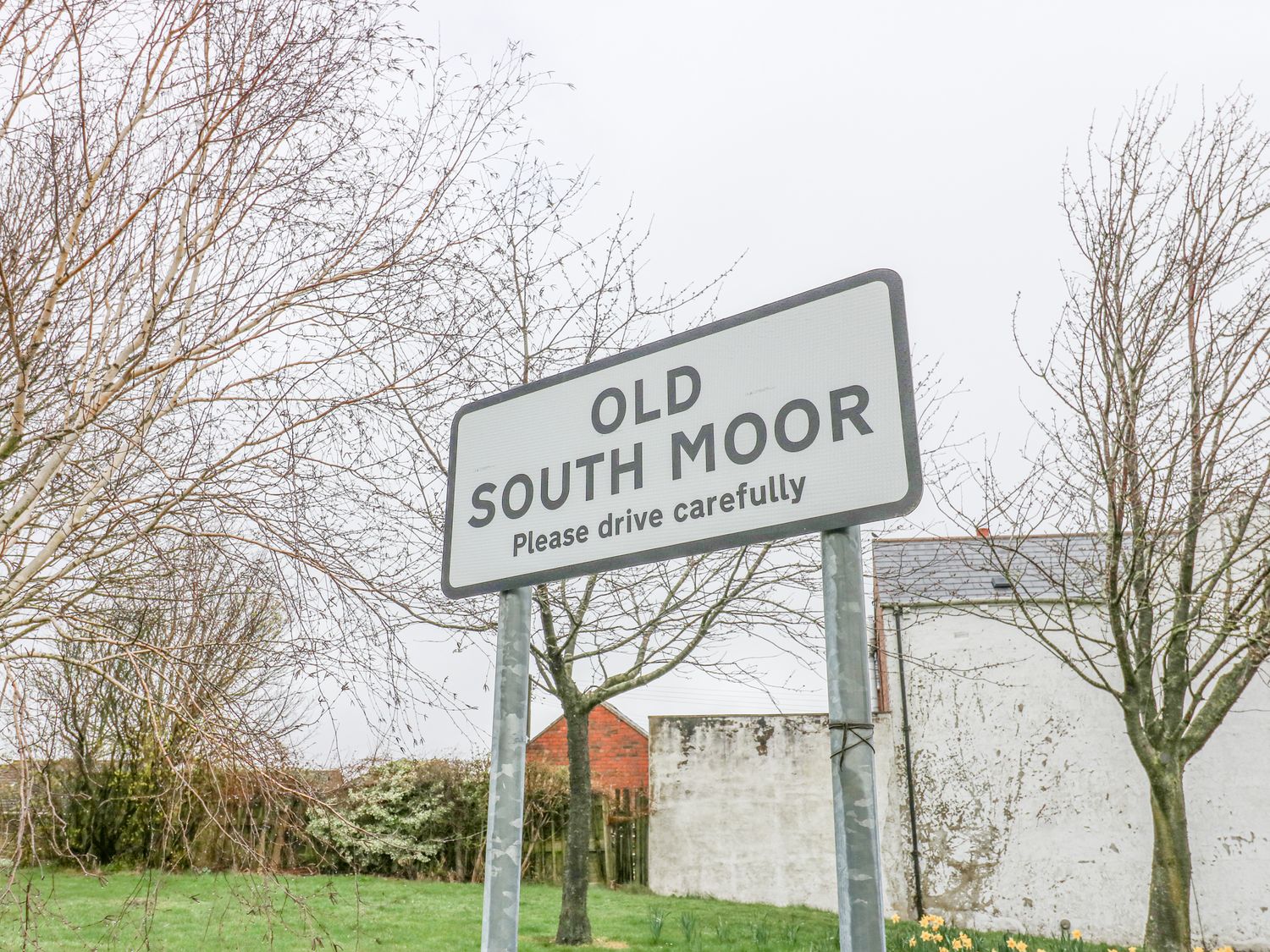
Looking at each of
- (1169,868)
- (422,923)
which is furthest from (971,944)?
(422,923)

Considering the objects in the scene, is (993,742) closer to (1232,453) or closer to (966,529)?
(966,529)

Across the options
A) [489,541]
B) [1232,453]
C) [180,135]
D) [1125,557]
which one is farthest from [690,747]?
[489,541]

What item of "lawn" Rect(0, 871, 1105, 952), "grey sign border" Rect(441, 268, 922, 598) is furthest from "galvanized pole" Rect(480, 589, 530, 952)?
"lawn" Rect(0, 871, 1105, 952)

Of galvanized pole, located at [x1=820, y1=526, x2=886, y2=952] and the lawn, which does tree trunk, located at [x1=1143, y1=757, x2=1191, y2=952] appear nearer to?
the lawn

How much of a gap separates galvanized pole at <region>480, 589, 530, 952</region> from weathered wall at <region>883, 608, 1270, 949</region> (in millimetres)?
12055

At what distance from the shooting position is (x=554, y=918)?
11906 millimetres

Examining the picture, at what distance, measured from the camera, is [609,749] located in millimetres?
20844

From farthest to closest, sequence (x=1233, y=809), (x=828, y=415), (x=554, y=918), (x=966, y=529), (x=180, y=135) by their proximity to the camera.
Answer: (x=1233, y=809)
(x=554, y=918)
(x=966, y=529)
(x=180, y=135)
(x=828, y=415)

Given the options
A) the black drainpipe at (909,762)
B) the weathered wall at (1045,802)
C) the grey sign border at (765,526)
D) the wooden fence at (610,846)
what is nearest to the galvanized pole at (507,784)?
the grey sign border at (765,526)

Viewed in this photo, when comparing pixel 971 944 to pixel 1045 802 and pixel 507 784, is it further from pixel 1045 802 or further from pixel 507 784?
pixel 1045 802

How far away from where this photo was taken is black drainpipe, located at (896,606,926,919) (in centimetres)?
1382

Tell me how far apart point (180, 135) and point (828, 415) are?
382cm

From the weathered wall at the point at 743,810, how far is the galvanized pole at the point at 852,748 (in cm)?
1465

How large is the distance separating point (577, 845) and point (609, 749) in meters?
10.5
